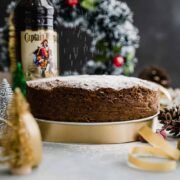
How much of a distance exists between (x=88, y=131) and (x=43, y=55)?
25 cm

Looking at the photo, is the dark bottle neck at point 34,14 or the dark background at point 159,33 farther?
the dark background at point 159,33

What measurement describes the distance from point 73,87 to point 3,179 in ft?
0.83

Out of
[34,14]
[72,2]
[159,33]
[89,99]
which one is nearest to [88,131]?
[89,99]

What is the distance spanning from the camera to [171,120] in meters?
0.92

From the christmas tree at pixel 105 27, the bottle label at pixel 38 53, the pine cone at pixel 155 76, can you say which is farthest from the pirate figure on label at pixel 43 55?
the christmas tree at pixel 105 27

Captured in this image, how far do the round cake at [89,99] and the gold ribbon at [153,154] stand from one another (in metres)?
0.06

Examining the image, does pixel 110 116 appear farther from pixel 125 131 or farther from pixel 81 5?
pixel 81 5

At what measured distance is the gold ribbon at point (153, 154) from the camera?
2.17ft

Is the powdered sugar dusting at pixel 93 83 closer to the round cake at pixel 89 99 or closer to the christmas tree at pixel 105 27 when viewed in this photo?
the round cake at pixel 89 99

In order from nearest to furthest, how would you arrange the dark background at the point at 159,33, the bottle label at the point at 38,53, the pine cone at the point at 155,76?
the bottle label at the point at 38,53
the pine cone at the point at 155,76
the dark background at the point at 159,33

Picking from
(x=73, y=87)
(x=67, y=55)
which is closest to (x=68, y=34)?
(x=67, y=55)

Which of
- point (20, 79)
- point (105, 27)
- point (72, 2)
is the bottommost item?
point (20, 79)

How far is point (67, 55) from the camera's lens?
2.58 meters

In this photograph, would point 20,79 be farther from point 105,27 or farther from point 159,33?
point 159,33
